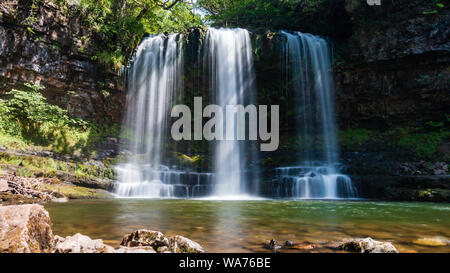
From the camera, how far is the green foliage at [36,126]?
9.61 m

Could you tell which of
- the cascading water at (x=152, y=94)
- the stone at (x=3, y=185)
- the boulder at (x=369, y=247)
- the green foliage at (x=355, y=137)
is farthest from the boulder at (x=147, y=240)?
the green foliage at (x=355, y=137)

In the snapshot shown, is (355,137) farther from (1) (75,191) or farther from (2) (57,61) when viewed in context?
(2) (57,61)

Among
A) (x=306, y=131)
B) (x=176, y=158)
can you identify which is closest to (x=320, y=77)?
(x=306, y=131)

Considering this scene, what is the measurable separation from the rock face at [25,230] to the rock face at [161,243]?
0.71 metres

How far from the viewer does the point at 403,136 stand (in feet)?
45.8

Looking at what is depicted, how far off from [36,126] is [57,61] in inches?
137

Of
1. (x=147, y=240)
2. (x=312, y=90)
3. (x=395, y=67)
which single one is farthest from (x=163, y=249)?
(x=395, y=67)

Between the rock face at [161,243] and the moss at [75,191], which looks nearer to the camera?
the rock face at [161,243]

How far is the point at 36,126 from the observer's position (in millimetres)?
10242

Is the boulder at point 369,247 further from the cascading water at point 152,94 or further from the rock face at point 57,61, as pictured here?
the rock face at point 57,61

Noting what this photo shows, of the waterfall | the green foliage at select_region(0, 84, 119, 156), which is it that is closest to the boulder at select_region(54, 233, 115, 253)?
the green foliage at select_region(0, 84, 119, 156)

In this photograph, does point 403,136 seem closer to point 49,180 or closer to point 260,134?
point 260,134

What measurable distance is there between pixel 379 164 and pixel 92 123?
14.6m
